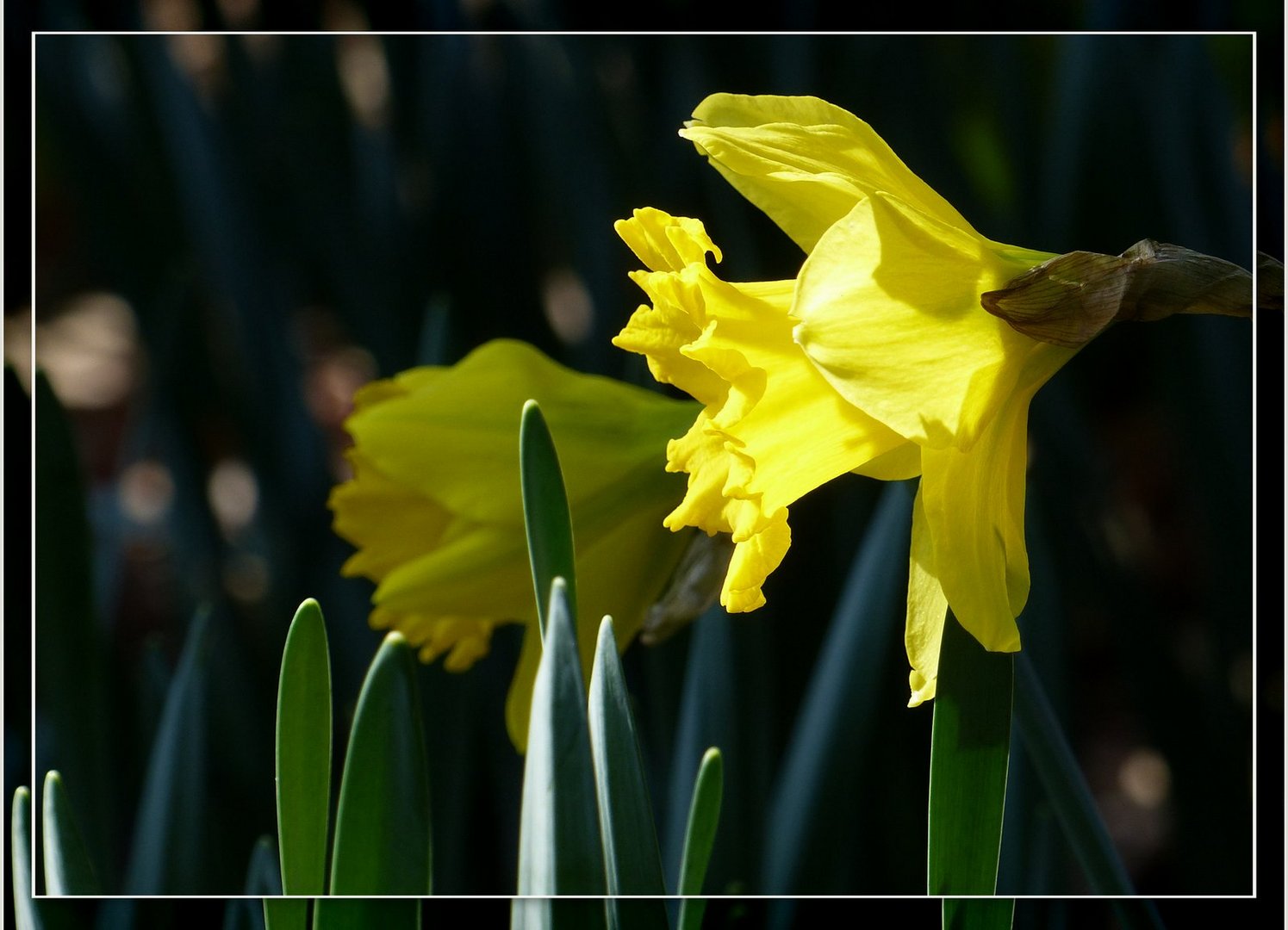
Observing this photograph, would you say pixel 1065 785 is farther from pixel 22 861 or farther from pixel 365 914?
pixel 22 861

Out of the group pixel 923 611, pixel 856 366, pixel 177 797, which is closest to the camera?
pixel 856 366

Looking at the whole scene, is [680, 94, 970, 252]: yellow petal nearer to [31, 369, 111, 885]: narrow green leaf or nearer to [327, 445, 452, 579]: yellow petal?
[327, 445, 452, 579]: yellow petal

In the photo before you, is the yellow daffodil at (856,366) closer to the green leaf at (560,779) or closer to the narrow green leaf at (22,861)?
the green leaf at (560,779)

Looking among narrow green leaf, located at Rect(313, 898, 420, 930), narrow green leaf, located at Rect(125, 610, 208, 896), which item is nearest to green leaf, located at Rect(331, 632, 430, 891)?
narrow green leaf, located at Rect(313, 898, 420, 930)

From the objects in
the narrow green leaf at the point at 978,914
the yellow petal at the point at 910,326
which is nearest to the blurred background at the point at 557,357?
the narrow green leaf at the point at 978,914

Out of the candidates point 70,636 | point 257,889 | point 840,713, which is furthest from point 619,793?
point 70,636

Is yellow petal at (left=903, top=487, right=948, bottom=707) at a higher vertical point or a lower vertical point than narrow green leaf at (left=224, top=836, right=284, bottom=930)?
higher
